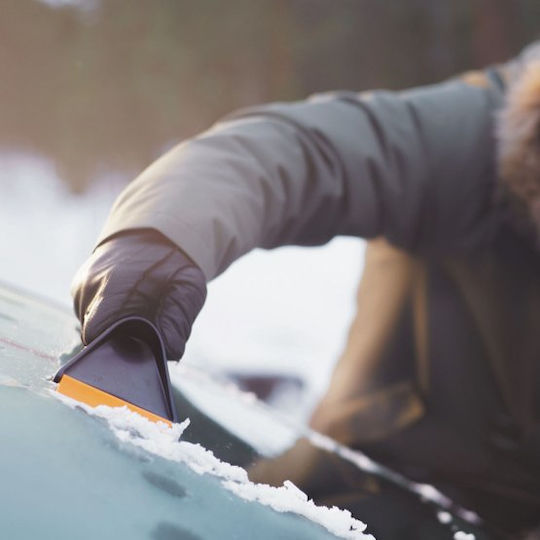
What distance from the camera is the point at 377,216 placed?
4.69 ft

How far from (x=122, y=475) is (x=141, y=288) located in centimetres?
18

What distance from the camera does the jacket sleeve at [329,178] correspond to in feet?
2.71

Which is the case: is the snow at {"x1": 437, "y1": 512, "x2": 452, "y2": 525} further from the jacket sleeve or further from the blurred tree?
the blurred tree

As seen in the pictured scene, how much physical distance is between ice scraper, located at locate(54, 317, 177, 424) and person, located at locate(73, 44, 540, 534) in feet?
1.19

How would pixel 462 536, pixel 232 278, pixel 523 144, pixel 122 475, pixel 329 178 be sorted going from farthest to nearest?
pixel 523 144
pixel 329 178
pixel 232 278
pixel 462 536
pixel 122 475

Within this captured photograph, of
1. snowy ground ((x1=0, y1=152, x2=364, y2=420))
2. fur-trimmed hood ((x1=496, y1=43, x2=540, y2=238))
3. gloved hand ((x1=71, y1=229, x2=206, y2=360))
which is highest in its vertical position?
gloved hand ((x1=71, y1=229, x2=206, y2=360))

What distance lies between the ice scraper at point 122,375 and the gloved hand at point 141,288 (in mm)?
23

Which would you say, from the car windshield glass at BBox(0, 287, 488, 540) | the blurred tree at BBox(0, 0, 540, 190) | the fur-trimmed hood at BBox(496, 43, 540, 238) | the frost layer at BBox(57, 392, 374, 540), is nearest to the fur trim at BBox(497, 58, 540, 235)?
the fur-trimmed hood at BBox(496, 43, 540, 238)

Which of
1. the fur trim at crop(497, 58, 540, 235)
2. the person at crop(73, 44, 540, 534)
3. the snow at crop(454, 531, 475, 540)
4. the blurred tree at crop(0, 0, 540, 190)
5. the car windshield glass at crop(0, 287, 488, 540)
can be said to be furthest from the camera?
the blurred tree at crop(0, 0, 540, 190)

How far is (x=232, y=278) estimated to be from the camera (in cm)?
100

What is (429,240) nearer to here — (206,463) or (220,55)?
(206,463)

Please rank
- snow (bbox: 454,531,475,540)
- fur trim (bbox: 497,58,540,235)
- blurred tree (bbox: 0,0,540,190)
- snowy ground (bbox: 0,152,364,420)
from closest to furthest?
snow (bbox: 454,531,475,540) → snowy ground (bbox: 0,152,364,420) → fur trim (bbox: 497,58,540,235) → blurred tree (bbox: 0,0,540,190)

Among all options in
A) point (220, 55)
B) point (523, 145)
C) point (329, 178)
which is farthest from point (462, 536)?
point (220, 55)

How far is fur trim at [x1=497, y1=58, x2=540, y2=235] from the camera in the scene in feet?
4.59
